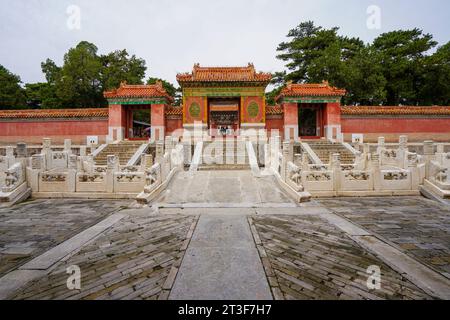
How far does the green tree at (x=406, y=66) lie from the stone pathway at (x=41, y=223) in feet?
94.1

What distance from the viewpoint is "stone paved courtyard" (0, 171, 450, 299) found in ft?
9.72

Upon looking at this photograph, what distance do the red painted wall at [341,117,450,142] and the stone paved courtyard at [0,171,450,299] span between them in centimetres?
1299

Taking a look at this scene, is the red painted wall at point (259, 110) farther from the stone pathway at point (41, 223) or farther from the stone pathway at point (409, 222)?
the stone pathway at point (41, 223)

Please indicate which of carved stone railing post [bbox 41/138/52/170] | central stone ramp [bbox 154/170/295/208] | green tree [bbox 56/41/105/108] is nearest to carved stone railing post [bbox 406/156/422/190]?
central stone ramp [bbox 154/170/295/208]

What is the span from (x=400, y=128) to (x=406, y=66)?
1032cm

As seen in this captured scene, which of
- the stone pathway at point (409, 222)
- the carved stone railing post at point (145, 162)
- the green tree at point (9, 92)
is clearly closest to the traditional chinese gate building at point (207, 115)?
the green tree at point (9, 92)

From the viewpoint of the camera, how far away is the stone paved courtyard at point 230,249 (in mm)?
2963

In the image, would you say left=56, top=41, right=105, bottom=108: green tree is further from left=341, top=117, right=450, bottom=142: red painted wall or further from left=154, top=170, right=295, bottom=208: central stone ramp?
Result: left=341, top=117, right=450, bottom=142: red painted wall

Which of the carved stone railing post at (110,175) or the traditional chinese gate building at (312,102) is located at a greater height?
the traditional chinese gate building at (312,102)

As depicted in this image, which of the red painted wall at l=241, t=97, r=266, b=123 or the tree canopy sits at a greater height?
the tree canopy
